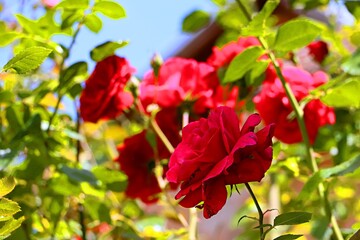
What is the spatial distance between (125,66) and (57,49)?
0.33 feet

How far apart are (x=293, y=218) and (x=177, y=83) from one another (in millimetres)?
423

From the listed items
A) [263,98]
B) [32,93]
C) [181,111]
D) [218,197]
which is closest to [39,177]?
[32,93]

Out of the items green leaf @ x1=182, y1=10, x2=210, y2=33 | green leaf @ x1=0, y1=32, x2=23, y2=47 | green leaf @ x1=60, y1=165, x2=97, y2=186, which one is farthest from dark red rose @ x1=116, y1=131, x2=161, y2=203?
green leaf @ x1=182, y1=10, x2=210, y2=33

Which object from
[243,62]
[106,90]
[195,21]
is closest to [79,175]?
[106,90]

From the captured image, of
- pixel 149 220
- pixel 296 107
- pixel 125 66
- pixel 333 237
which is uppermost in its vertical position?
pixel 125 66

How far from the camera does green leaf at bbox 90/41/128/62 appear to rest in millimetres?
901

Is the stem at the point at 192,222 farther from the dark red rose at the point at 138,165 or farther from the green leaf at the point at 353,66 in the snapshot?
the green leaf at the point at 353,66

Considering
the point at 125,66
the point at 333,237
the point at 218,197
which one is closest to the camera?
the point at 218,197

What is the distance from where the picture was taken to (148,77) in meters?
1.02

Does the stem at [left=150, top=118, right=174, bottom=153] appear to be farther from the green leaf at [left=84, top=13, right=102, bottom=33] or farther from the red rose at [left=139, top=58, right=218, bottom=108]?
the green leaf at [left=84, top=13, right=102, bottom=33]

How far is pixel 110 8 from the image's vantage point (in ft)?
2.95

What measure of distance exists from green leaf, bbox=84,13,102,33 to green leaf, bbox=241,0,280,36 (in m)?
0.22

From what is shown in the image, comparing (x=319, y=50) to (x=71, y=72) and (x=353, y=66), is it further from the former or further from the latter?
(x=71, y=72)

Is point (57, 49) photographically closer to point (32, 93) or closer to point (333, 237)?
point (32, 93)
